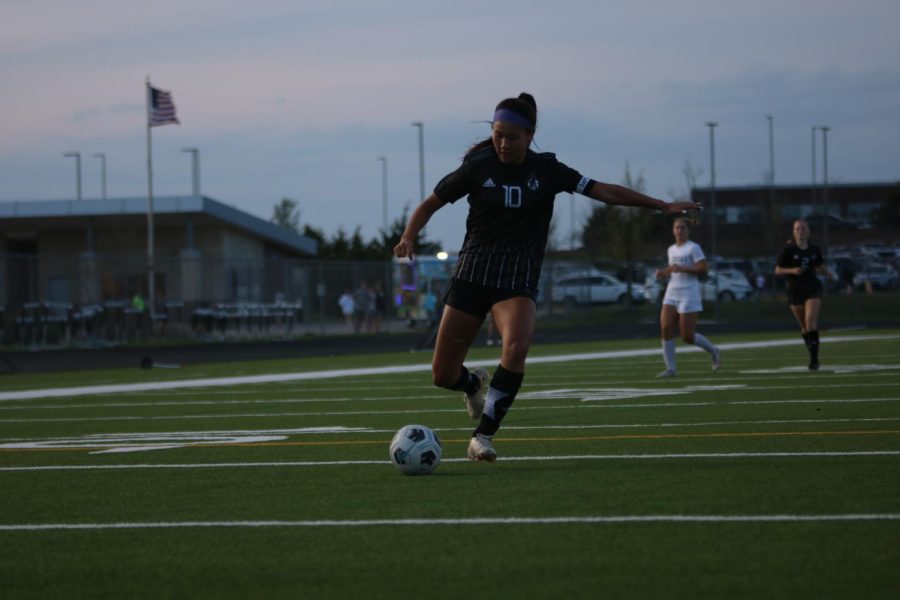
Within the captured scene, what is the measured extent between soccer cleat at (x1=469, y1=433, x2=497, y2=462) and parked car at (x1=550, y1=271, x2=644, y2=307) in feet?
146

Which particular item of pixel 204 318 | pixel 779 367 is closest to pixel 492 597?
pixel 779 367

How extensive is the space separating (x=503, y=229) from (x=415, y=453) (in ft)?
5.37

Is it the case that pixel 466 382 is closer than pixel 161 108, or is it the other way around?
pixel 466 382

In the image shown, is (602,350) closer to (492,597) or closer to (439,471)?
(439,471)

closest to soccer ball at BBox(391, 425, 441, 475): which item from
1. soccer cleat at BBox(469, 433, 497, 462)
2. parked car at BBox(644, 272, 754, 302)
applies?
soccer cleat at BBox(469, 433, 497, 462)

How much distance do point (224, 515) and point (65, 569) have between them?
1291mm

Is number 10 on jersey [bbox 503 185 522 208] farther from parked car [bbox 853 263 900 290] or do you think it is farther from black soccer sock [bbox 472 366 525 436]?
parked car [bbox 853 263 900 290]

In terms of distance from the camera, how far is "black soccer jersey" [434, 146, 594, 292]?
854 centimetres

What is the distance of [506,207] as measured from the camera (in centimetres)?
853

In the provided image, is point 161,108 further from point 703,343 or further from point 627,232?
point 703,343

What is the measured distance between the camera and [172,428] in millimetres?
12203

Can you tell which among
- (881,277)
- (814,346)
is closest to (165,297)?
(814,346)

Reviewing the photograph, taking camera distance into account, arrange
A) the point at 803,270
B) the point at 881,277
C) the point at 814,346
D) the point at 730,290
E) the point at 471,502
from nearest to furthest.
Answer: the point at 471,502 < the point at 814,346 < the point at 803,270 < the point at 730,290 < the point at 881,277

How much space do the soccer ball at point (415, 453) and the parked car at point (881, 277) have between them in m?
57.5
